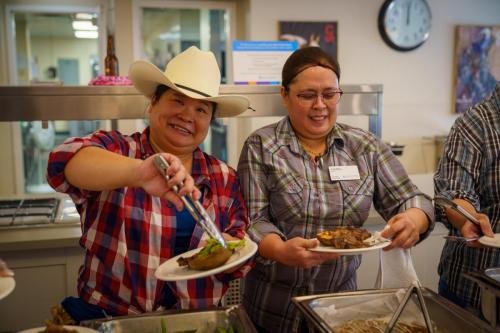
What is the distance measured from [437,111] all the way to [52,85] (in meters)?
3.66

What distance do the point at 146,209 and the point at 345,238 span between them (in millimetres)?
509

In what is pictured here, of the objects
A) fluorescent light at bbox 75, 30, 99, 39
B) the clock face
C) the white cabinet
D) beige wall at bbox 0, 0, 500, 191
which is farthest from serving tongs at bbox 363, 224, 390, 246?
fluorescent light at bbox 75, 30, 99, 39

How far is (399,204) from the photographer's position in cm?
148

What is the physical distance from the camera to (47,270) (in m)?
1.94

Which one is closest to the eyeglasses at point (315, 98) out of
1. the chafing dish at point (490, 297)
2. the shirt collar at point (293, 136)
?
the shirt collar at point (293, 136)

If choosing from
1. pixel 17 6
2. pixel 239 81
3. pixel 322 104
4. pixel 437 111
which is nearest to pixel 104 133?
pixel 322 104

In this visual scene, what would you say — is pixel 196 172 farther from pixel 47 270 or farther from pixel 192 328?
pixel 47 270

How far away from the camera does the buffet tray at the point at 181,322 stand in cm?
106

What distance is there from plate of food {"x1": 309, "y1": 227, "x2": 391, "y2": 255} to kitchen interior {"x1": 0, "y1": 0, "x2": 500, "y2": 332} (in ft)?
2.58

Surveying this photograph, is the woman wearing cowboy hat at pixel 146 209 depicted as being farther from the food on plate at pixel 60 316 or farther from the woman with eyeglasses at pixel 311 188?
the woman with eyeglasses at pixel 311 188

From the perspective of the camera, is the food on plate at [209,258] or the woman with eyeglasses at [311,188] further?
the woman with eyeglasses at [311,188]

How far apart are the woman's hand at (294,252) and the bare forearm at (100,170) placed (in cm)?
42

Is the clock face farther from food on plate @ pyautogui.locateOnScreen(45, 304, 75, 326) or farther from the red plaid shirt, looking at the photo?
food on plate @ pyautogui.locateOnScreen(45, 304, 75, 326)

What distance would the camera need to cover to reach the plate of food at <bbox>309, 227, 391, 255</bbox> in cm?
120
